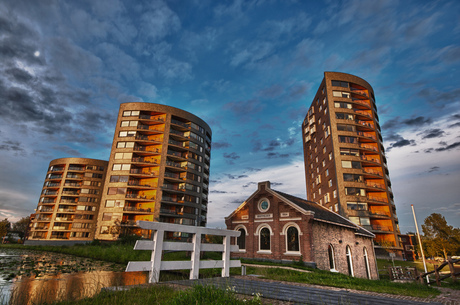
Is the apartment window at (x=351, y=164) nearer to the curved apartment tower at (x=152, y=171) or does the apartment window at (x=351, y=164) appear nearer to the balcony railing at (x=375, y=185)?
the balcony railing at (x=375, y=185)

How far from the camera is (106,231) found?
44.2 meters

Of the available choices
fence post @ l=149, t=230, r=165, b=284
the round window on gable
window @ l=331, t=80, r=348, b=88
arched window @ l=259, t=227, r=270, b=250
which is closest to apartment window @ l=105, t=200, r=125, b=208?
the round window on gable

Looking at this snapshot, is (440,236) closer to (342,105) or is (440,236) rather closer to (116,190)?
(342,105)

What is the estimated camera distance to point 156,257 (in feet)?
22.4

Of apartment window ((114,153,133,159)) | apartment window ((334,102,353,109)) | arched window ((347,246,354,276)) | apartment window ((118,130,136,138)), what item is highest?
apartment window ((334,102,353,109))

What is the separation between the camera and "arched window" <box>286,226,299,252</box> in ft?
68.2

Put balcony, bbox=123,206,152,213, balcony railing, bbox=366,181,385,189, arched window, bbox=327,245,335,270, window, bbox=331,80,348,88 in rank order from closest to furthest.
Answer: arched window, bbox=327,245,335,270 → balcony railing, bbox=366,181,385,189 → balcony, bbox=123,206,152,213 → window, bbox=331,80,348,88

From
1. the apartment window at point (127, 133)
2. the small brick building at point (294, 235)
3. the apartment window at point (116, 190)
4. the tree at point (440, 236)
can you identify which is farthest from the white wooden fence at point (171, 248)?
the tree at point (440, 236)

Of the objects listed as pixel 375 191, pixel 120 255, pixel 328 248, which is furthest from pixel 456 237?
A: pixel 120 255

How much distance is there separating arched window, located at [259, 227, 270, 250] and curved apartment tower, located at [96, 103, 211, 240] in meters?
28.3

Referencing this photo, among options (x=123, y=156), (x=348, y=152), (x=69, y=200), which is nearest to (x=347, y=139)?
(x=348, y=152)

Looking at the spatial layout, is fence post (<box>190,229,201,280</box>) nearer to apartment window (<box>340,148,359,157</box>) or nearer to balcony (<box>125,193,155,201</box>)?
apartment window (<box>340,148,359,157</box>)

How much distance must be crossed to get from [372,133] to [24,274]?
175 ft

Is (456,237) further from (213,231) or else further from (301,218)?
(213,231)
